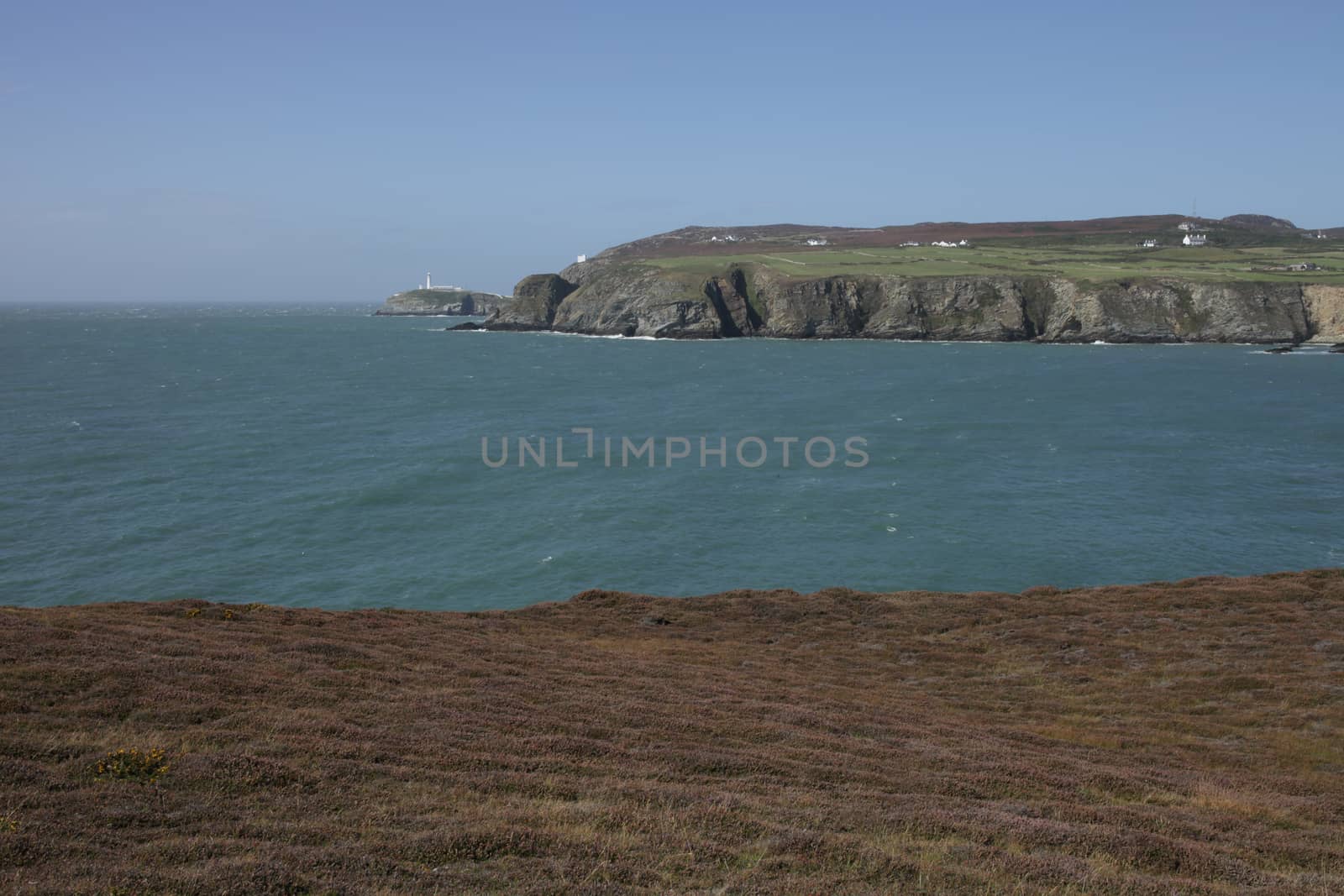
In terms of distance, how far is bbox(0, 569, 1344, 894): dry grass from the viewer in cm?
1134

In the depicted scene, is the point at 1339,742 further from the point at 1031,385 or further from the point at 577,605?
the point at 1031,385

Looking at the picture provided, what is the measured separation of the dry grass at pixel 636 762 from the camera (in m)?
11.3

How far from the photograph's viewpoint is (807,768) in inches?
650

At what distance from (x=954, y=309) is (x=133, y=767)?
17059 centimetres

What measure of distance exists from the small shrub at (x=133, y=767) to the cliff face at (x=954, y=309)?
166 metres

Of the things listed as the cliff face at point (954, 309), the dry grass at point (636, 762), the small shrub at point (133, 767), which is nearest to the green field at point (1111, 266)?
the cliff face at point (954, 309)

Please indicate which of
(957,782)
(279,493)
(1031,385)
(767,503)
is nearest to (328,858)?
(957,782)

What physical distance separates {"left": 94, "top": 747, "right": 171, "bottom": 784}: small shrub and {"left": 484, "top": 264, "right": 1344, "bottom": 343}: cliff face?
166163 mm

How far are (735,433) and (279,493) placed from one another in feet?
131

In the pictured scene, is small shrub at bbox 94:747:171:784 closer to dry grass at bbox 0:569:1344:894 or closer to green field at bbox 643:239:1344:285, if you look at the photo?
dry grass at bbox 0:569:1344:894

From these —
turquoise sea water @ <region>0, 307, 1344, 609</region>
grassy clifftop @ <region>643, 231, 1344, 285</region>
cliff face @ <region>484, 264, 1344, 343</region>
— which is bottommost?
turquoise sea water @ <region>0, 307, 1344, 609</region>

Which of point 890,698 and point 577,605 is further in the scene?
point 577,605

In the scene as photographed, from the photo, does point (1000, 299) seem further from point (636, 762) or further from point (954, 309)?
point (636, 762)

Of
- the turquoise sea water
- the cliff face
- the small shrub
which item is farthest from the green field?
the small shrub
